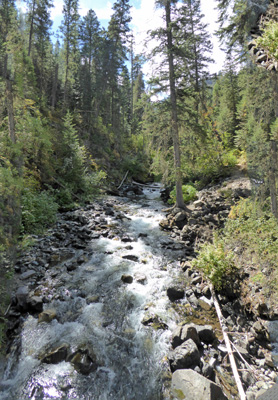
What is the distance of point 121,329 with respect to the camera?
5164mm

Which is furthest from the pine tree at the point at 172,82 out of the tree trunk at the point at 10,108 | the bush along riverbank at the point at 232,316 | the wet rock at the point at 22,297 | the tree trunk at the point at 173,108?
the wet rock at the point at 22,297

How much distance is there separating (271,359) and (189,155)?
11932mm

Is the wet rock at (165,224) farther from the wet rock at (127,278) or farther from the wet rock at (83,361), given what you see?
the wet rock at (83,361)

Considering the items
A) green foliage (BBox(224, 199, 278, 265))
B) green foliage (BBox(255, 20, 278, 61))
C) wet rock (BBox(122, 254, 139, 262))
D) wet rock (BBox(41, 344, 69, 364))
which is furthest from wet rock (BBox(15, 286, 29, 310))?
green foliage (BBox(255, 20, 278, 61))

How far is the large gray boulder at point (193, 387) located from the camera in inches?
137

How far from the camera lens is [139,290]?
6.58m

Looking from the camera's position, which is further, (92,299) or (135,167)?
(135,167)

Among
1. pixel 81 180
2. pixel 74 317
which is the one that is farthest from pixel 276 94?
pixel 81 180

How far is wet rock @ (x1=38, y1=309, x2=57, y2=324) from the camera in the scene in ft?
17.1

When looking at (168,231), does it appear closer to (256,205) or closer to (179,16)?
(256,205)

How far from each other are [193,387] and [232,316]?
220 centimetres

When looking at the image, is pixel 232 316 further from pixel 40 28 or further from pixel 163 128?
pixel 40 28

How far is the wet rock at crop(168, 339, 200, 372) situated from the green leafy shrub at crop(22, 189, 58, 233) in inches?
291

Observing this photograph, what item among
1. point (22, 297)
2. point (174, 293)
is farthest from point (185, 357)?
point (22, 297)
